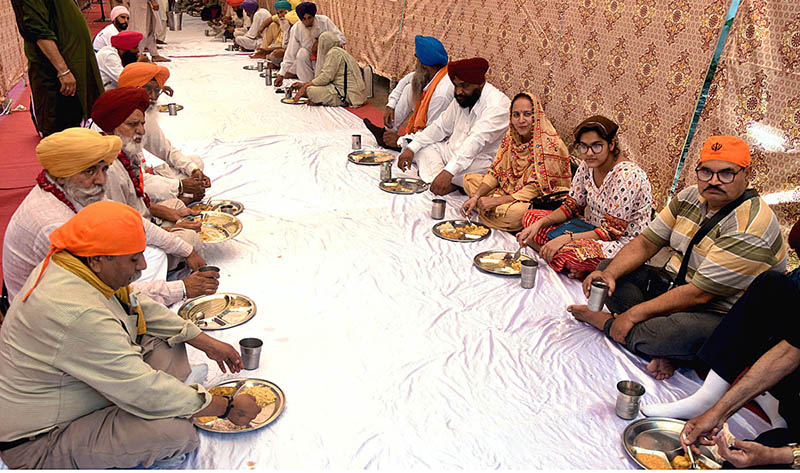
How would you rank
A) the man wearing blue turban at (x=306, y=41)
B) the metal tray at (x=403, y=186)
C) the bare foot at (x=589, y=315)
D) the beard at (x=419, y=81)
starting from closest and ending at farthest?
the bare foot at (x=589, y=315), the metal tray at (x=403, y=186), the beard at (x=419, y=81), the man wearing blue turban at (x=306, y=41)

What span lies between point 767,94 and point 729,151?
1052 millimetres

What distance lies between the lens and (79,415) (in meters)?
1.77

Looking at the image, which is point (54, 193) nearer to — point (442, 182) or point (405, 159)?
point (442, 182)

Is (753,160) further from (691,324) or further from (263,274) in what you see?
(263,274)

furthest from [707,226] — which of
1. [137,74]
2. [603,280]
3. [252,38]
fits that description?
[252,38]

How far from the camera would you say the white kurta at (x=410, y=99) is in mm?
4895

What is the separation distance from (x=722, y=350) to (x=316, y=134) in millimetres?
4389

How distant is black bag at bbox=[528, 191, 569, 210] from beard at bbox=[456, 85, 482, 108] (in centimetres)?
103

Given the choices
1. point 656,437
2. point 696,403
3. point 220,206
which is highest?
point 696,403

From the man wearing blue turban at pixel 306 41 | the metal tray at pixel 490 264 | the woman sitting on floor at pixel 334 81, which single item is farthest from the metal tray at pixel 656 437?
the man wearing blue turban at pixel 306 41

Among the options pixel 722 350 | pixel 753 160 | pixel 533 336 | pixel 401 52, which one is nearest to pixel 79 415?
pixel 533 336

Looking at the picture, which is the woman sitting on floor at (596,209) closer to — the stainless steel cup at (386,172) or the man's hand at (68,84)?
the stainless steel cup at (386,172)

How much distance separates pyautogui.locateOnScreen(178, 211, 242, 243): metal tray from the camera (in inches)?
133

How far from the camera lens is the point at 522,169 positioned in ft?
12.9
